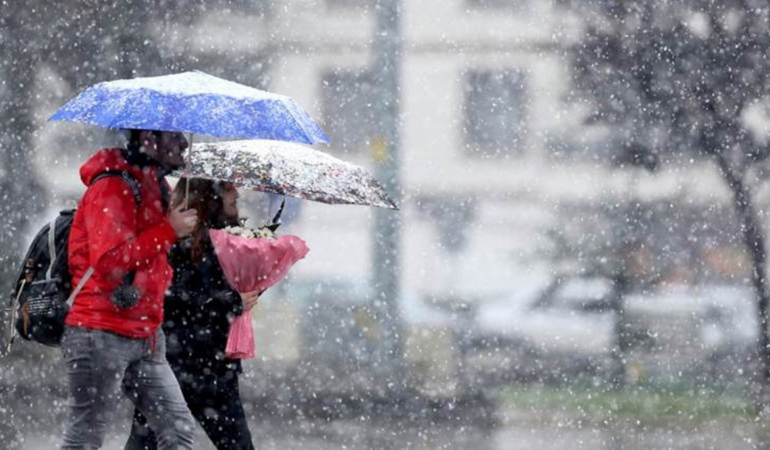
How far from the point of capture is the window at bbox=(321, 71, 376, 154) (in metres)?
17.5

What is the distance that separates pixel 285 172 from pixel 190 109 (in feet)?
2.46

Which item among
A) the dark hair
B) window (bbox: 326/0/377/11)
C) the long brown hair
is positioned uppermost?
window (bbox: 326/0/377/11)

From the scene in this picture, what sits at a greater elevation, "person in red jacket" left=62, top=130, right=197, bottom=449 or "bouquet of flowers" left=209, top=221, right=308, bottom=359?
"bouquet of flowers" left=209, top=221, right=308, bottom=359

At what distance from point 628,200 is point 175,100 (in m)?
11.2

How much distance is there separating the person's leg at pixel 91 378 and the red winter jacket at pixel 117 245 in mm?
45

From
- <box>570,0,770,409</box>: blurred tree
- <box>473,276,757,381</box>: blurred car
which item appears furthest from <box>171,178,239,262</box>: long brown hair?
<box>473,276,757,381</box>: blurred car

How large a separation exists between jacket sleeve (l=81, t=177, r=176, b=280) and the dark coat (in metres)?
0.72

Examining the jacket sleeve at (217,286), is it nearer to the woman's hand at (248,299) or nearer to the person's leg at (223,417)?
the woman's hand at (248,299)

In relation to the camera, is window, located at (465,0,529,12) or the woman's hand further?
window, located at (465,0,529,12)

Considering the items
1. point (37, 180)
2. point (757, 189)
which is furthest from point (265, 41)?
point (757, 189)

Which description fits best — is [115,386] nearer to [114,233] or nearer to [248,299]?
[114,233]

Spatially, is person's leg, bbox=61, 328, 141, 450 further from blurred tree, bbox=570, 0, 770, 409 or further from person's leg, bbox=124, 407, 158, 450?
blurred tree, bbox=570, 0, 770, 409

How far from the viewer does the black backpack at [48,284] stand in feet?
17.4

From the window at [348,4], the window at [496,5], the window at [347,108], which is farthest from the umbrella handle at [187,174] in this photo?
the window at [496,5]
